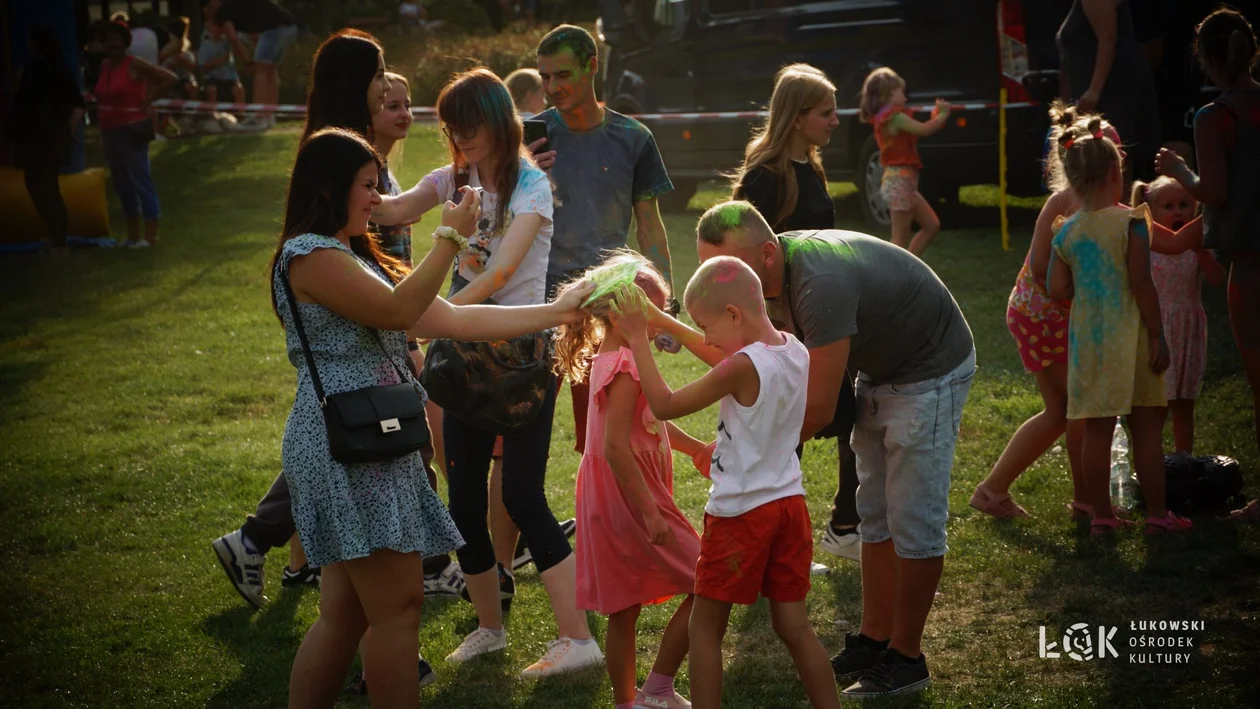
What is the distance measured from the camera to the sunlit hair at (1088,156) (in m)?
5.28

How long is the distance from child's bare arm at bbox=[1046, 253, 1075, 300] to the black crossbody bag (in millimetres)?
3214

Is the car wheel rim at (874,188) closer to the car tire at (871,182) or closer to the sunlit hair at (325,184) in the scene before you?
the car tire at (871,182)

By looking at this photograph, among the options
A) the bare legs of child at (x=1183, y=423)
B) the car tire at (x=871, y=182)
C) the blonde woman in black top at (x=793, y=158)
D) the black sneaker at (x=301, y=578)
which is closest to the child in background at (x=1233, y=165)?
the bare legs of child at (x=1183, y=423)

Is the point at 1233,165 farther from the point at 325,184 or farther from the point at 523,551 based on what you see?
the point at 325,184

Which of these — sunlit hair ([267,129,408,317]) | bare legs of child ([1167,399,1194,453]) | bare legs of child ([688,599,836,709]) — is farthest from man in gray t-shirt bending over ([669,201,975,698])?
bare legs of child ([1167,399,1194,453])

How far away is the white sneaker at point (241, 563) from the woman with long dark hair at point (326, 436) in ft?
4.85

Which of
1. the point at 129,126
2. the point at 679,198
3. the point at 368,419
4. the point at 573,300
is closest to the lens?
the point at 368,419

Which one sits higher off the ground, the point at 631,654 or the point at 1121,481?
the point at 631,654

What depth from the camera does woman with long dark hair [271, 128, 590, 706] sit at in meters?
3.37

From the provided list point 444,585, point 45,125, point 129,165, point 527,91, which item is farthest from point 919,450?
Result: point 45,125

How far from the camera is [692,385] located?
3.57m

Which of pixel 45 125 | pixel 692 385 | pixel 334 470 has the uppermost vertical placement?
pixel 45 125

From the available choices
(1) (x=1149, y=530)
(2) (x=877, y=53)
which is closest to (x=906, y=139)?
(2) (x=877, y=53)

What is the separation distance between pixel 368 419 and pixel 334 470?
7.2 inches
